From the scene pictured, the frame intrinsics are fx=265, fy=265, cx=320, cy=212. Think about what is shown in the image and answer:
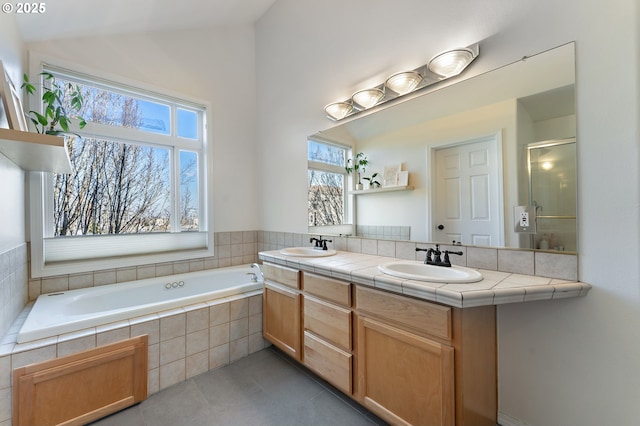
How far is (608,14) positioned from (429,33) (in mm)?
851

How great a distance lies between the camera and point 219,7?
2.76 m

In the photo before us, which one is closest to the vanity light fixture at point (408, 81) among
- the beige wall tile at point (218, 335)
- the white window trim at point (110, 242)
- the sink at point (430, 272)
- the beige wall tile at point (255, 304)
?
the sink at point (430, 272)

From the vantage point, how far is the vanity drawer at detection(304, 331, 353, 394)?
5.22 ft

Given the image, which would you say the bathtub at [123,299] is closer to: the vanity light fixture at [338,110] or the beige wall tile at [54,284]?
the beige wall tile at [54,284]

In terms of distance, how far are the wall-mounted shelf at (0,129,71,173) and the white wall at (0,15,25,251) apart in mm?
87

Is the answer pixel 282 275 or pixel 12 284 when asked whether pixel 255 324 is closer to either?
pixel 282 275

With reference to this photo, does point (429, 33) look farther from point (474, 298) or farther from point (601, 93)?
point (474, 298)

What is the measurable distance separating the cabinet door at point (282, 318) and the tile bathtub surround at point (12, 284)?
5.08 feet

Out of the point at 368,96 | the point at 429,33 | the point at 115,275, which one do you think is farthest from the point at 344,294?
the point at 115,275

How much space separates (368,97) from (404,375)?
1.87m

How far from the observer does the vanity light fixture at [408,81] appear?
156 centimetres

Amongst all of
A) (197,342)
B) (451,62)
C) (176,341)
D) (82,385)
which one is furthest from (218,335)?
(451,62)

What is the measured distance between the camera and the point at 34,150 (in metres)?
1.41


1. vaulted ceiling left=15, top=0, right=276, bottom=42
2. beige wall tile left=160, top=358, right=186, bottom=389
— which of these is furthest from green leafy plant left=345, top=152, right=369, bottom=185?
vaulted ceiling left=15, top=0, right=276, bottom=42
